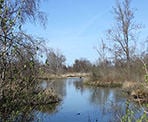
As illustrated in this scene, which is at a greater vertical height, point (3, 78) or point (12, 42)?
point (12, 42)

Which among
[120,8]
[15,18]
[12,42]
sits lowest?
[12,42]

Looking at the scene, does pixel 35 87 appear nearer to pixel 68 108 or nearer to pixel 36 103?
pixel 36 103

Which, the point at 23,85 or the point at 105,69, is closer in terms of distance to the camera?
the point at 23,85

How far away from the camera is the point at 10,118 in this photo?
13.8ft

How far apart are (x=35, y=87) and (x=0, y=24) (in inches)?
41.3

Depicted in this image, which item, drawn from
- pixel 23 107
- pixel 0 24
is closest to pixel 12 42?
pixel 0 24

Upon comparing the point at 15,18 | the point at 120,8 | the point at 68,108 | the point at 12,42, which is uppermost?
the point at 120,8

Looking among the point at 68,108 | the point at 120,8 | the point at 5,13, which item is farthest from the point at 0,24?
the point at 120,8

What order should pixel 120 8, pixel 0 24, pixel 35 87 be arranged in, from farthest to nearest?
pixel 120 8 → pixel 35 87 → pixel 0 24

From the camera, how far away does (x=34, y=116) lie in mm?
4727

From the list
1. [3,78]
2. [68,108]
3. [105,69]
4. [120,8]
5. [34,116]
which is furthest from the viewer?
[105,69]

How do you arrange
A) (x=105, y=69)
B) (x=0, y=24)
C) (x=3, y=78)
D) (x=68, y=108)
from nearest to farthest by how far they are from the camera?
1. (x=0, y=24)
2. (x=3, y=78)
3. (x=68, y=108)
4. (x=105, y=69)

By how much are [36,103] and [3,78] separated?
750 mm

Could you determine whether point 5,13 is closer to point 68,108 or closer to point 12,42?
point 12,42
